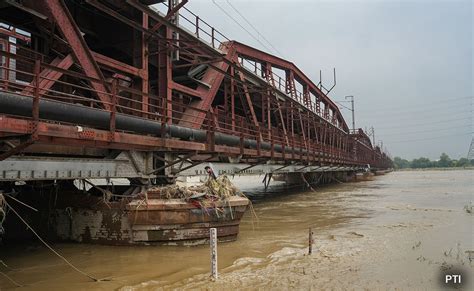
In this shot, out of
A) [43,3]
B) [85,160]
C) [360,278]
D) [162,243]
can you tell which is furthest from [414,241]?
[43,3]

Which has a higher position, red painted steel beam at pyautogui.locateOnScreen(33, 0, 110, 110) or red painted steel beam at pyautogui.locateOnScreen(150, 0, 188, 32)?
red painted steel beam at pyautogui.locateOnScreen(150, 0, 188, 32)

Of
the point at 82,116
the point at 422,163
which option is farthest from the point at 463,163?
the point at 82,116

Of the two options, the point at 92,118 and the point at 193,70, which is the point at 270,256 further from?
the point at 193,70

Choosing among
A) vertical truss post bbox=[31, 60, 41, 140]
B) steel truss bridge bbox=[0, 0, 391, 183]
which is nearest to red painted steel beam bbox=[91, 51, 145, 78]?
steel truss bridge bbox=[0, 0, 391, 183]

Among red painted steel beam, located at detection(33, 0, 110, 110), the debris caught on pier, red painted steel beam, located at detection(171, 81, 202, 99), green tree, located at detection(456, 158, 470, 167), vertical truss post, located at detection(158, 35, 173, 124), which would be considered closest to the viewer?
red painted steel beam, located at detection(33, 0, 110, 110)

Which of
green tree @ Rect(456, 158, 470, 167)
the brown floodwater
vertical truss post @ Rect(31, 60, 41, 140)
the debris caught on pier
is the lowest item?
the brown floodwater

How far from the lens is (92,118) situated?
7551mm

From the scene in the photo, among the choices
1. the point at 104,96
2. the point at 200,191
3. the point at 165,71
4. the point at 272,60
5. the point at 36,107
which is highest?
the point at 272,60

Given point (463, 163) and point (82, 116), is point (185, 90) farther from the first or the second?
point (463, 163)

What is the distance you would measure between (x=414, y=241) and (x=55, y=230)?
9.56 metres

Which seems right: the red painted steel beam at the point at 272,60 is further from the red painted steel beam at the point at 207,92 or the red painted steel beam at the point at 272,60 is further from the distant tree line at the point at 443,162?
the distant tree line at the point at 443,162

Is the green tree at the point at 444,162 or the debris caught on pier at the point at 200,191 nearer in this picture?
the debris caught on pier at the point at 200,191

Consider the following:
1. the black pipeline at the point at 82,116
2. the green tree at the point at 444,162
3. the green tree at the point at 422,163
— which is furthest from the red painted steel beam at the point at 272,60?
the green tree at the point at 422,163

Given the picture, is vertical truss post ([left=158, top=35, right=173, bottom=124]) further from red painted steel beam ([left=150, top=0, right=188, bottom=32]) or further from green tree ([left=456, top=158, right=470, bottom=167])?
green tree ([left=456, top=158, right=470, bottom=167])
